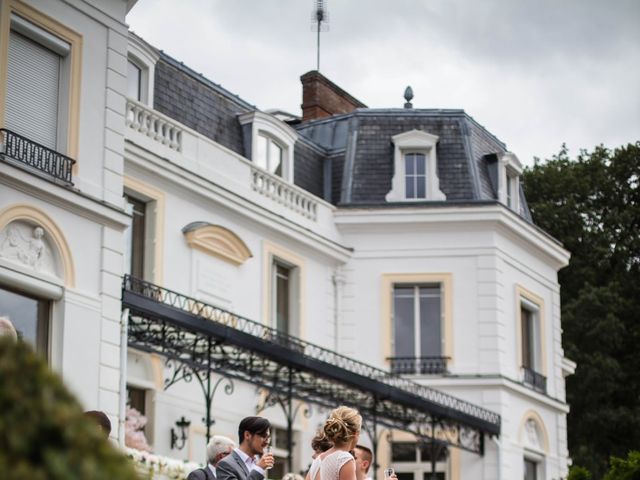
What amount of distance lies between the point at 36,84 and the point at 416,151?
1419cm

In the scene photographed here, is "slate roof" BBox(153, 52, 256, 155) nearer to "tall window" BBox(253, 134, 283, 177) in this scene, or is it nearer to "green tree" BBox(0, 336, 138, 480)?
"tall window" BBox(253, 134, 283, 177)

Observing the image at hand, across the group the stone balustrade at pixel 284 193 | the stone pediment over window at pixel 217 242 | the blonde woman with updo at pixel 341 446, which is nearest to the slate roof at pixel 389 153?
the stone balustrade at pixel 284 193

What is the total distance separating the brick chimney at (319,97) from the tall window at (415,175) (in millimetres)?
4110

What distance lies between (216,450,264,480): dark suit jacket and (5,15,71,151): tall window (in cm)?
652

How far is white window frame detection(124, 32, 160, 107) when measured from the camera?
21484 millimetres

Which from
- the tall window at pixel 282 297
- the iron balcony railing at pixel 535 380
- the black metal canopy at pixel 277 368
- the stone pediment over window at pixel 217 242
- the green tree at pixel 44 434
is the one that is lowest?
the green tree at pixel 44 434

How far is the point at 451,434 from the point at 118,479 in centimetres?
2282

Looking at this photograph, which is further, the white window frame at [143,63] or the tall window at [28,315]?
the white window frame at [143,63]

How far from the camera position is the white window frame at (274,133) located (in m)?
24.3

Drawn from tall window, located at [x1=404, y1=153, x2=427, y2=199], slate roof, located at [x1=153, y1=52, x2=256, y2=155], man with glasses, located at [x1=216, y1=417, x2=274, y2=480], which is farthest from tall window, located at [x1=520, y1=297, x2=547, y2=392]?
man with glasses, located at [x1=216, y1=417, x2=274, y2=480]

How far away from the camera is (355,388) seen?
21594mm

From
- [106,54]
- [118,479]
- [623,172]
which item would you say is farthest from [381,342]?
[118,479]

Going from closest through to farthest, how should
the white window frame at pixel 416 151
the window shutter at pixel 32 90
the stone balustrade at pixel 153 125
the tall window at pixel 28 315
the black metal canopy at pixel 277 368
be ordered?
1. the tall window at pixel 28 315
2. the window shutter at pixel 32 90
3. the black metal canopy at pixel 277 368
4. the stone balustrade at pixel 153 125
5. the white window frame at pixel 416 151

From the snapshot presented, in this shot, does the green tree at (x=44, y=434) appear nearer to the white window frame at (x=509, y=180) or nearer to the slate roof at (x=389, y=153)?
the slate roof at (x=389, y=153)
